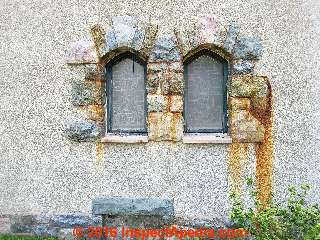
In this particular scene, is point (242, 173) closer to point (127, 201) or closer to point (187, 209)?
point (187, 209)

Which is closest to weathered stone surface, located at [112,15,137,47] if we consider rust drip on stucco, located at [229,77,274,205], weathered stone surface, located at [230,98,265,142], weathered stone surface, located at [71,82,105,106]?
weathered stone surface, located at [71,82,105,106]

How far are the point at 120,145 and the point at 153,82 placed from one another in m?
0.78

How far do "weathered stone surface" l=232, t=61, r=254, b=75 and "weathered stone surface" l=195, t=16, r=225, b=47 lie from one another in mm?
284

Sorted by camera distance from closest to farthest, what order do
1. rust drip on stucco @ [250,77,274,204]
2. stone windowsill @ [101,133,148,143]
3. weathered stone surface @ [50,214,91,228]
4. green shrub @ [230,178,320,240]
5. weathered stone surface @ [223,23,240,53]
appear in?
green shrub @ [230,178,320,240]
weathered stone surface @ [223,23,240,53]
rust drip on stucco @ [250,77,274,204]
stone windowsill @ [101,133,148,143]
weathered stone surface @ [50,214,91,228]

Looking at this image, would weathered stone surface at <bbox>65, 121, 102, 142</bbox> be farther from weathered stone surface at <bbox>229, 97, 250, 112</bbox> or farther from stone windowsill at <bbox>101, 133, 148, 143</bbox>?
weathered stone surface at <bbox>229, 97, 250, 112</bbox>

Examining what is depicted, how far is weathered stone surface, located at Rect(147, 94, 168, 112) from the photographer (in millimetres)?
5148

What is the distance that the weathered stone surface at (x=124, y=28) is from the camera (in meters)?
5.07

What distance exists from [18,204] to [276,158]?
2.90 metres

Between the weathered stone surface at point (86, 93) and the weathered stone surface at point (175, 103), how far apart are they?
775 mm

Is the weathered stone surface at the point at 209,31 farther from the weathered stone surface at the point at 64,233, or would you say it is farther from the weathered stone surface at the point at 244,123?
the weathered stone surface at the point at 64,233

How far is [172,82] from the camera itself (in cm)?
511

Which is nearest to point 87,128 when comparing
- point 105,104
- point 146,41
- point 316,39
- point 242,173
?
point 105,104

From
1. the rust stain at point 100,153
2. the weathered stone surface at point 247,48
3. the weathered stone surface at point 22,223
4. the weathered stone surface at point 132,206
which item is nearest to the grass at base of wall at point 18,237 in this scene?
the weathered stone surface at point 22,223

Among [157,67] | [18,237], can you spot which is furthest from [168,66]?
[18,237]
